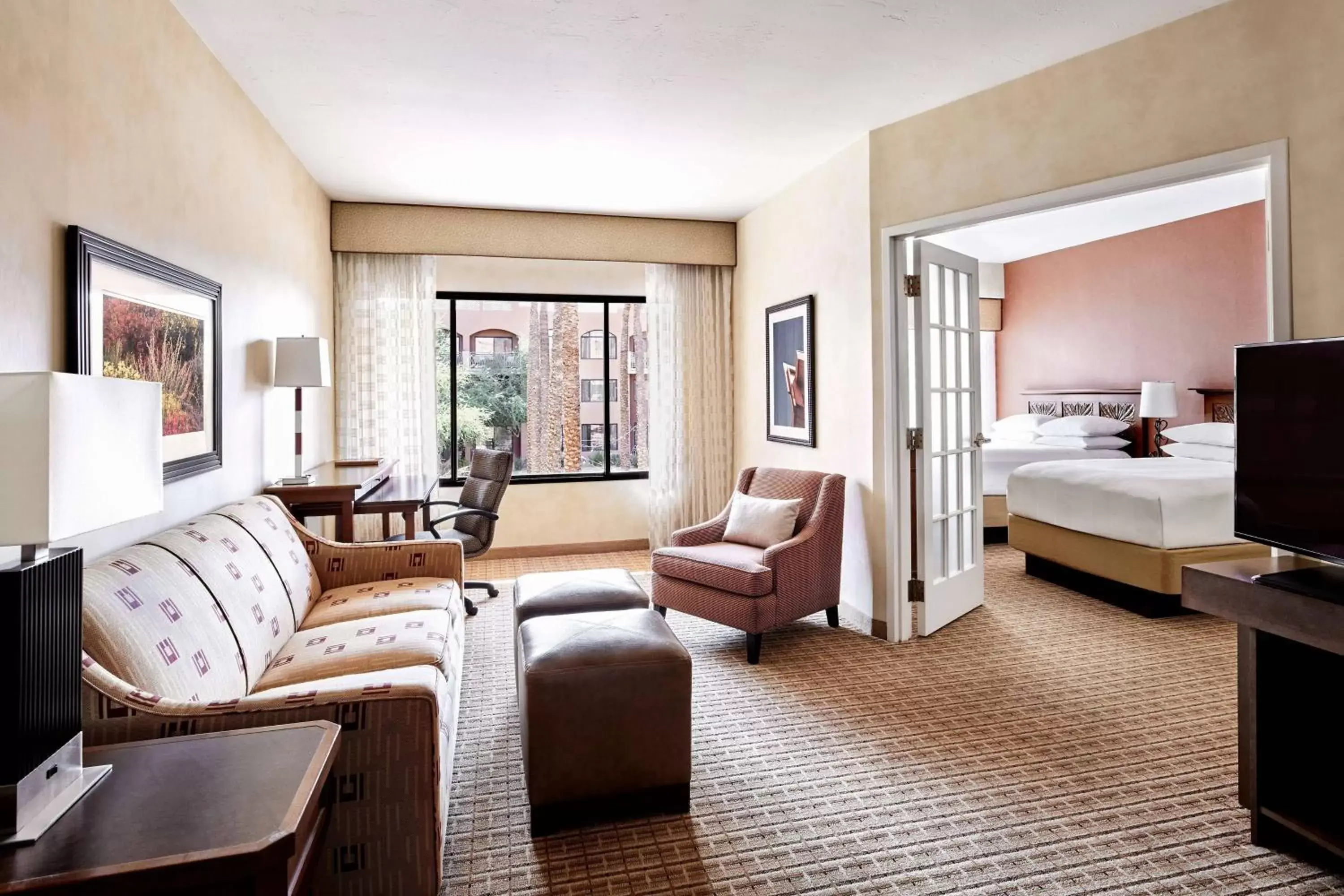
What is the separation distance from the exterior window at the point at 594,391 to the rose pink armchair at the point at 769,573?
2.32 metres

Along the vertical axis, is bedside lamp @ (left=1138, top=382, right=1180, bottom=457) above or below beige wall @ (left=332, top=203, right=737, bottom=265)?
below

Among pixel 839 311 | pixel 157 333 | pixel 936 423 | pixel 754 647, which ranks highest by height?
pixel 839 311

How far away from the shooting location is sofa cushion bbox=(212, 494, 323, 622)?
2.80 metres

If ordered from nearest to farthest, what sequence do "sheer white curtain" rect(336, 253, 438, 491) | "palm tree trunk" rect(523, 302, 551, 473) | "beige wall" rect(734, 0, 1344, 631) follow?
"beige wall" rect(734, 0, 1344, 631), "sheer white curtain" rect(336, 253, 438, 491), "palm tree trunk" rect(523, 302, 551, 473)

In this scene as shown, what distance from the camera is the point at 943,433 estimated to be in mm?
4129

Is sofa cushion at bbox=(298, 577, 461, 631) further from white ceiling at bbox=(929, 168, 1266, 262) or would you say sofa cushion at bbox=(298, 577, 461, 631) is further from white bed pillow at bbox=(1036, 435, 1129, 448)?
white bed pillow at bbox=(1036, 435, 1129, 448)

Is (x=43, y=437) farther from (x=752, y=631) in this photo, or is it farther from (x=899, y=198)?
(x=899, y=198)

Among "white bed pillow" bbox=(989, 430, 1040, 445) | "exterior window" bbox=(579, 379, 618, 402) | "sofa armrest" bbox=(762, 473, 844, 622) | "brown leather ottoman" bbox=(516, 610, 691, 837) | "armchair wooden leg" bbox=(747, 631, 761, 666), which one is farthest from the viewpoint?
"white bed pillow" bbox=(989, 430, 1040, 445)

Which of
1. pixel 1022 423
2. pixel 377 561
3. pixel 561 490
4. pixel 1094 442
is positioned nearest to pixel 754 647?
pixel 377 561

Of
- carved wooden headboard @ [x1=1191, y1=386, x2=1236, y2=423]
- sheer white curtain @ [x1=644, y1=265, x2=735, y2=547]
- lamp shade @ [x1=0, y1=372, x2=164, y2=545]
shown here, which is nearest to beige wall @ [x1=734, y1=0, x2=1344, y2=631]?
sheer white curtain @ [x1=644, y1=265, x2=735, y2=547]

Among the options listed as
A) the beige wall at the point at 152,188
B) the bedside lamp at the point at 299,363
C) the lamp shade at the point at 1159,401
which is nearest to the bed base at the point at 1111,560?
the lamp shade at the point at 1159,401

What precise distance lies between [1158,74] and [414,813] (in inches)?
133

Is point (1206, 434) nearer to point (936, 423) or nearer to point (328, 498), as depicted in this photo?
point (936, 423)

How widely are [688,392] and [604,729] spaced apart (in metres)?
4.07
